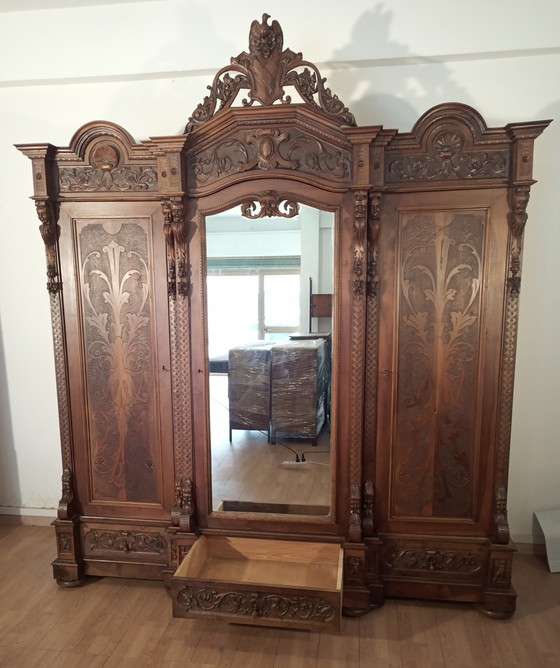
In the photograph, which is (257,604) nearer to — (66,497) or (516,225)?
(66,497)

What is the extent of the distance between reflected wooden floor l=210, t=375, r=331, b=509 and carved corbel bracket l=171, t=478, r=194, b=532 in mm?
124

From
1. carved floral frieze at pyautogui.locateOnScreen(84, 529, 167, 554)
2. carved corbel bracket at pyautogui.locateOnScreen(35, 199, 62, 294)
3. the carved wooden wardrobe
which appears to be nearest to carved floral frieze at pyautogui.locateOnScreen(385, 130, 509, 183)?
the carved wooden wardrobe

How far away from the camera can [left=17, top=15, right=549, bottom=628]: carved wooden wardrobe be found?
177 centimetres

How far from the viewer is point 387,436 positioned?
77.0 inches

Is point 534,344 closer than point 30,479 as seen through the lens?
Yes

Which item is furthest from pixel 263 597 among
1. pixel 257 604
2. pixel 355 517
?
pixel 355 517

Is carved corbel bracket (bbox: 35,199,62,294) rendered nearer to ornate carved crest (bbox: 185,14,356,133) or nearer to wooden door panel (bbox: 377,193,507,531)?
ornate carved crest (bbox: 185,14,356,133)

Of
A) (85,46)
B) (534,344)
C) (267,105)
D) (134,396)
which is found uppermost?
(85,46)

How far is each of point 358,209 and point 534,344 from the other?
1281 millimetres

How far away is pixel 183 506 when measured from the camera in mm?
2033

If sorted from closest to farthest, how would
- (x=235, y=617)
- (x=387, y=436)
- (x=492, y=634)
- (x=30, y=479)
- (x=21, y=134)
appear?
(x=235, y=617) < (x=492, y=634) < (x=387, y=436) < (x=21, y=134) < (x=30, y=479)

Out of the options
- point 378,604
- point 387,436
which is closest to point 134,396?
point 387,436

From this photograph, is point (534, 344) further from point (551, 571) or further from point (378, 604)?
point (378, 604)

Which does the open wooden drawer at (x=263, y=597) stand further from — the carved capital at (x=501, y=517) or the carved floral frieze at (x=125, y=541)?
the carved capital at (x=501, y=517)
